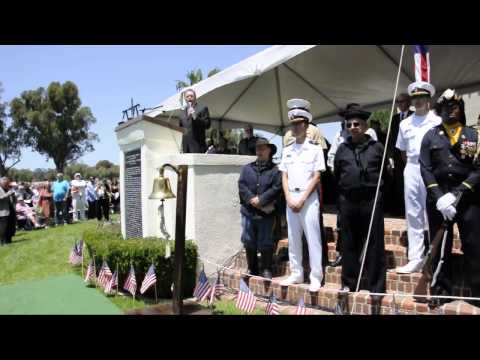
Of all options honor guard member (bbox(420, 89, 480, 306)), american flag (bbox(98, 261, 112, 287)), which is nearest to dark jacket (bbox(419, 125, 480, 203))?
honor guard member (bbox(420, 89, 480, 306))

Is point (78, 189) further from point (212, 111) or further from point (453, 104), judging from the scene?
point (453, 104)

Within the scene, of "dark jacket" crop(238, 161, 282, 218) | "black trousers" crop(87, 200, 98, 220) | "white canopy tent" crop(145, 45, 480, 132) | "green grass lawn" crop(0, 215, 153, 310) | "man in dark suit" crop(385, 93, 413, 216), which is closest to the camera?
"dark jacket" crop(238, 161, 282, 218)

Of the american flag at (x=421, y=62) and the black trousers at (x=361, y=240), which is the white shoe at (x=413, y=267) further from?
the american flag at (x=421, y=62)

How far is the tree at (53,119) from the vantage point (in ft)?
115

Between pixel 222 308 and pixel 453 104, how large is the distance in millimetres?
3319

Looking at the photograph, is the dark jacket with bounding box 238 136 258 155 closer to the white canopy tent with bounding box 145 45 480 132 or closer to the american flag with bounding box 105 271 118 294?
the white canopy tent with bounding box 145 45 480 132

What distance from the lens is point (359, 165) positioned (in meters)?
4.23

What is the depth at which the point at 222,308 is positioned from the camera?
480 cm

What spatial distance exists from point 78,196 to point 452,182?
550 inches

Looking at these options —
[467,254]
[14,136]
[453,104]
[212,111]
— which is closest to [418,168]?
[453,104]

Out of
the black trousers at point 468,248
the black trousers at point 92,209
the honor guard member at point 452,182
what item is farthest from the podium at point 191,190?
the black trousers at point 92,209

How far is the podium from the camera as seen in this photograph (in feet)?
18.7

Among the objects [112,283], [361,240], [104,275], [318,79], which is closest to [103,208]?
[318,79]

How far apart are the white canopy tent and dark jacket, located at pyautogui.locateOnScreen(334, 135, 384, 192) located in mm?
1870
